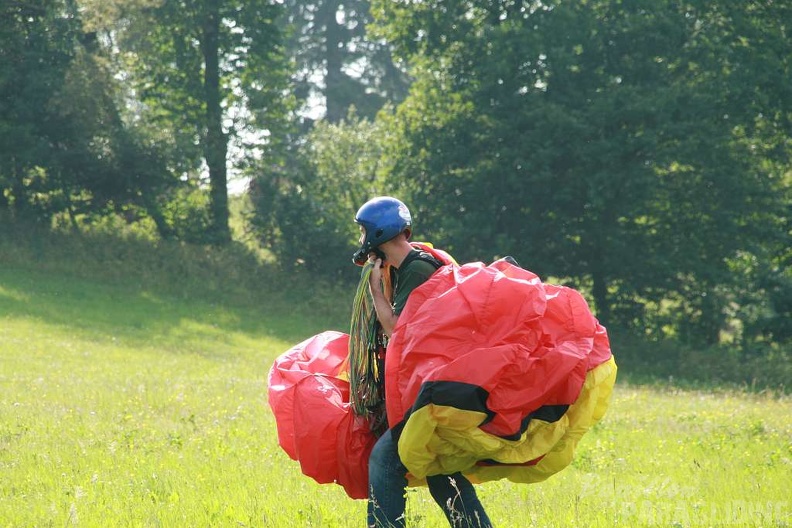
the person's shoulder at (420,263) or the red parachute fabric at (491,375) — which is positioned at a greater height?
the person's shoulder at (420,263)

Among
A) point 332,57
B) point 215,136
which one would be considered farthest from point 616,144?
point 332,57

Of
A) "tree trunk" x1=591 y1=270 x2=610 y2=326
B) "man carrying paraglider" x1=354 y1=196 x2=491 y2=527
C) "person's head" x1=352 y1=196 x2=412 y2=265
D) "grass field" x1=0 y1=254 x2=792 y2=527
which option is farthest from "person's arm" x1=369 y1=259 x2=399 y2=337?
"tree trunk" x1=591 y1=270 x2=610 y2=326

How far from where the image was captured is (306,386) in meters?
5.97

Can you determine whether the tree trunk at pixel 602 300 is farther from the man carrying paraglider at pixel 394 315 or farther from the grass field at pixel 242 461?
the man carrying paraglider at pixel 394 315

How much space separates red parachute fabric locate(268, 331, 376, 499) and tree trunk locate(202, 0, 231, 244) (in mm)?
32602

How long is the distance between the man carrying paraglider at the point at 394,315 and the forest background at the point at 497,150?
23.0 m

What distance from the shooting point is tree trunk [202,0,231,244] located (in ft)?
125

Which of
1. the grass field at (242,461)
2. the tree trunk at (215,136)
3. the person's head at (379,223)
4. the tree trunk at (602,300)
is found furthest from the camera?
the tree trunk at (215,136)

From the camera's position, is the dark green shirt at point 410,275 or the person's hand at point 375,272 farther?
the person's hand at point 375,272

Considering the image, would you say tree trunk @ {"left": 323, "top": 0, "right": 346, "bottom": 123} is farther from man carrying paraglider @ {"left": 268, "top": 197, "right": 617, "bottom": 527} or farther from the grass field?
man carrying paraglider @ {"left": 268, "top": 197, "right": 617, "bottom": 527}

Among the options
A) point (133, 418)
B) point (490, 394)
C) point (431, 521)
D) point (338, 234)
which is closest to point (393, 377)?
point (490, 394)

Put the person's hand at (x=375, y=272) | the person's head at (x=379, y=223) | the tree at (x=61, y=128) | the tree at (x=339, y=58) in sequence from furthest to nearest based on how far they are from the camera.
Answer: the tree at (x=339, y=58) < the tree at (x=61, y=128) < the person's hand at (x=375, y=272) < the person's head at (x=379, y=223)

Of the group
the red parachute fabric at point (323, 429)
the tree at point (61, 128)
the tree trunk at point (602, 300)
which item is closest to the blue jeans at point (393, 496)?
the red parachute fabric at point (323, 429)

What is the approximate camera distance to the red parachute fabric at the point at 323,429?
576cm
